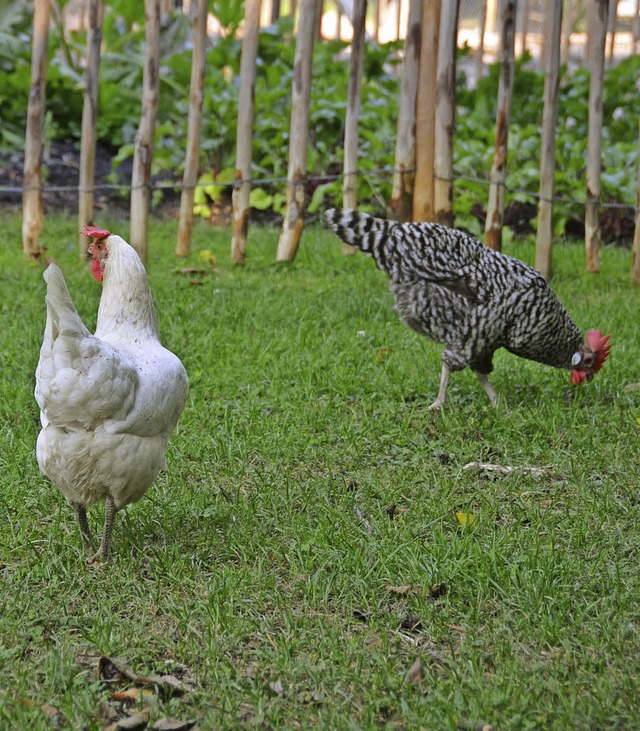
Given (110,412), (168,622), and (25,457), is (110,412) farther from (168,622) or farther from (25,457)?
(25,457)

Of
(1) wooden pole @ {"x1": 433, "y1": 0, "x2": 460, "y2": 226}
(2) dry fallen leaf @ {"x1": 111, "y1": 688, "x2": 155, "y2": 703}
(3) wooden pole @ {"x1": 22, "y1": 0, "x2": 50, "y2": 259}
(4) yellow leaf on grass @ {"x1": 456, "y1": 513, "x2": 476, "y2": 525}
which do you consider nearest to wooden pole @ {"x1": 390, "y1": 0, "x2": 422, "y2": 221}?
(1) wooden pole @ {"x1": 433, "y1": 0, "x2": 460, "y2": 226}

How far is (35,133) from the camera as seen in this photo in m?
8.21

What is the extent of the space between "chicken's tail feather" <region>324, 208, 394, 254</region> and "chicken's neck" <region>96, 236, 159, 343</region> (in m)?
2.03

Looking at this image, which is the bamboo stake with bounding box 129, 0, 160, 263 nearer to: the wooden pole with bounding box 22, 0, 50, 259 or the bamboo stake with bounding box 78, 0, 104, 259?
the bamboo stake with bounding box 78, 0, 104, 259

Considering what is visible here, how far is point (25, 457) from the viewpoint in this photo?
469cm

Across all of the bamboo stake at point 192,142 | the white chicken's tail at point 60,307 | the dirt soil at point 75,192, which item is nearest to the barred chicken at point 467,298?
the white chicken's tail at point 60,307

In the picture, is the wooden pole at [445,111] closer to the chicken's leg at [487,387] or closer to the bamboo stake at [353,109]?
the bamboo stake at [353,109]

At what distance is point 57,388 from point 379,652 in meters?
1.40

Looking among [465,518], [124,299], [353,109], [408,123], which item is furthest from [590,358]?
[353,109]

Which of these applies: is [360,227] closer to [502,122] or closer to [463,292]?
[463,292]

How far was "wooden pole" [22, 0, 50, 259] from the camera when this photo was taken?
320 inches

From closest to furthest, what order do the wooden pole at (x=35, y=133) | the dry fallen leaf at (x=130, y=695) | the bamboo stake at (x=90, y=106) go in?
1. the dry fallen leaf at (x=130, y=695)
2. the bamboo stake at (x=90, y=106)
3. the wooden pole at (x=35, y=133)

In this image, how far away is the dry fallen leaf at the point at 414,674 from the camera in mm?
3004

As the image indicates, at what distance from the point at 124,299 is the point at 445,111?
494cm
